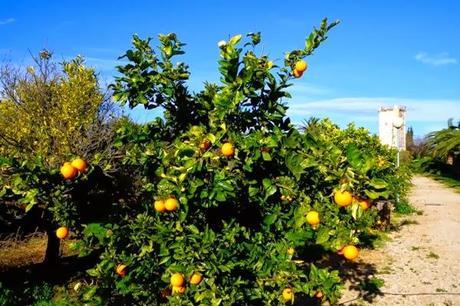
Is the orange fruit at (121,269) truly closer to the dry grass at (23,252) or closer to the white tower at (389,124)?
the dry grass at (23,252)

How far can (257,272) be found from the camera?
9.18 feet

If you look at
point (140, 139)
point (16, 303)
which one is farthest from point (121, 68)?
point (16, 303)

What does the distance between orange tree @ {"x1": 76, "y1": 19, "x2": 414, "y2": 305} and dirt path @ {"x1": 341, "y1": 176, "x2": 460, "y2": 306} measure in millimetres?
3176

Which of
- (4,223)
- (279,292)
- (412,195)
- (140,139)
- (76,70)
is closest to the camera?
(279,292)

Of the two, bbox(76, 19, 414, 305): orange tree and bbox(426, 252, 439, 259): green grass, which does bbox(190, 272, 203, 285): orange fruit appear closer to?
bbox(76, 19, 414, 305): orange tree

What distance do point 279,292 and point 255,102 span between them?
4.07 feet

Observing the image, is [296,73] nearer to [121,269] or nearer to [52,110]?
[121,269]

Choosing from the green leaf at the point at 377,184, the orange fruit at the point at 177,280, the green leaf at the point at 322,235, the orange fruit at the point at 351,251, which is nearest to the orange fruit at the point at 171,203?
the orange fruit at the point at 177,280

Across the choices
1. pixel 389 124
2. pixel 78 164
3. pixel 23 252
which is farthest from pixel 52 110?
pixel 389 124

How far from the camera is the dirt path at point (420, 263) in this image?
5762mm

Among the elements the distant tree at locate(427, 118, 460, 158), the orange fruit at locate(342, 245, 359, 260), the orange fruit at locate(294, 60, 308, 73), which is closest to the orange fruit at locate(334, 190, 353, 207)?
the orange fruit at locate(342, 245, 359, 260)

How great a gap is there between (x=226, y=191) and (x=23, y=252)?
24.9 ft

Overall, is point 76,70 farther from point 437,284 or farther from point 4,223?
point 437,284

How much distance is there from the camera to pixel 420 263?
7.49 meters
